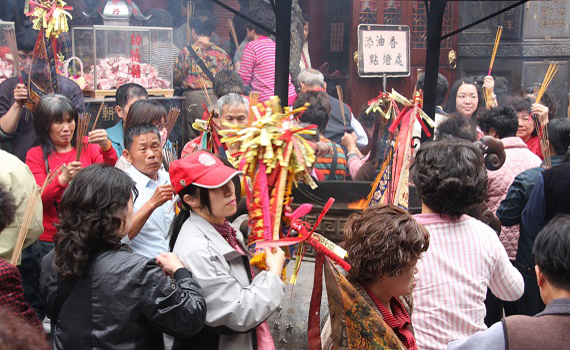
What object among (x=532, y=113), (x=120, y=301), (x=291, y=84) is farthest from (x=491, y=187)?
(x=291, y=84)

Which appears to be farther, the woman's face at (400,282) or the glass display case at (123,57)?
the glass display case at (123,57)

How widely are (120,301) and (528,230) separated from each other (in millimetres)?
2298

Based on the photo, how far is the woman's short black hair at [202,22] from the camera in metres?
6.97

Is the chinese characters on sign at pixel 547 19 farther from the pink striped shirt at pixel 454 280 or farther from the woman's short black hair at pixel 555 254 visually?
the woman's short black hair at pixel 555 254

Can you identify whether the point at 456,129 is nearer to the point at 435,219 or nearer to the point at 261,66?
the point at 435,219

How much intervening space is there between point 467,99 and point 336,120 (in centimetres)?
124

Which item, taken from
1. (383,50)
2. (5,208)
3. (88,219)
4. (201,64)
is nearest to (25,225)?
(5,208)

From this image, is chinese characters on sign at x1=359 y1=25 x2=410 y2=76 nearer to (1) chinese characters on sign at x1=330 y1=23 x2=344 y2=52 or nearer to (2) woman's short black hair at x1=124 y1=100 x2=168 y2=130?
(1) chinese characters on sign at x1=330 y1=23 x2=344 y2=52

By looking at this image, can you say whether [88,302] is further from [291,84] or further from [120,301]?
[291,84]

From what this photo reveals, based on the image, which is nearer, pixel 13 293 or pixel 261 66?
pixel 13 293

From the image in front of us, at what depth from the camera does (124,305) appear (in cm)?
208

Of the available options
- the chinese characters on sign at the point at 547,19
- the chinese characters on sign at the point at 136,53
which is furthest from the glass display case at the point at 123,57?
the chinese characters on sign at the point at 547,19

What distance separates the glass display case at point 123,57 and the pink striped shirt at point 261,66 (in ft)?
2.47

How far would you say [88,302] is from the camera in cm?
210
